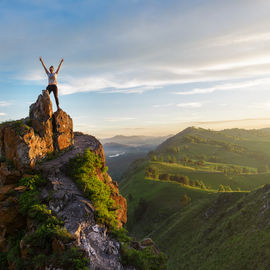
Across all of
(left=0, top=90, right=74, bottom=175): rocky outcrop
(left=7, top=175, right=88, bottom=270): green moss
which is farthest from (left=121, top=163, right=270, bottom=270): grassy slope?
(left=0, top=90, right=74, bottom=175): rocky outcrop

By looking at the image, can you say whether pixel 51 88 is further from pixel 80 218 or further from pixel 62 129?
pixel 80 218

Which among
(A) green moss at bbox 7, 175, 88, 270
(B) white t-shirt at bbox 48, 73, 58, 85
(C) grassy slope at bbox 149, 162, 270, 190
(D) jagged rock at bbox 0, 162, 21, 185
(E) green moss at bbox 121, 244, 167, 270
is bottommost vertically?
(C) grassy slope at bbox 149, 162, 270, 190

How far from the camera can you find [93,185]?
52.6 feet

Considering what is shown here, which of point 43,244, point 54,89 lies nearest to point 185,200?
point 54,89

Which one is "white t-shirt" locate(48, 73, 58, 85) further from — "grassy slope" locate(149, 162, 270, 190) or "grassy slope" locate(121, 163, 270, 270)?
"grassy slope" locate(149, 162, 270, 190)

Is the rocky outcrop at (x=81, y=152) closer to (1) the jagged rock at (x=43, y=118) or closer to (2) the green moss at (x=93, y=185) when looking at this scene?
(2) the green moss at (x=93, y=185)

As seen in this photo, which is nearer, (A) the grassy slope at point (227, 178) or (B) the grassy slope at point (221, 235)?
(B) the grassy slope at point (221, 235)

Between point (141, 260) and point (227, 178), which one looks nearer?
point (141, 260)

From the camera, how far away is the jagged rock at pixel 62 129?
20125 mm

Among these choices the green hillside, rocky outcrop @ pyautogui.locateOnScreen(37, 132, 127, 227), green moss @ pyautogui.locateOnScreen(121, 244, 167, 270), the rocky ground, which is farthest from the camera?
the green hillside

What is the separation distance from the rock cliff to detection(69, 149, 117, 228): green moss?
1.35 feet

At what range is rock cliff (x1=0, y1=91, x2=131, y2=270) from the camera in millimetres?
11047

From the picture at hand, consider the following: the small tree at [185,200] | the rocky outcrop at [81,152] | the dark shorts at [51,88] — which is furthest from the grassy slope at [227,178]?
the dark shorts at [51,88]

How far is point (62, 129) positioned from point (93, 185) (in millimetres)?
7719
